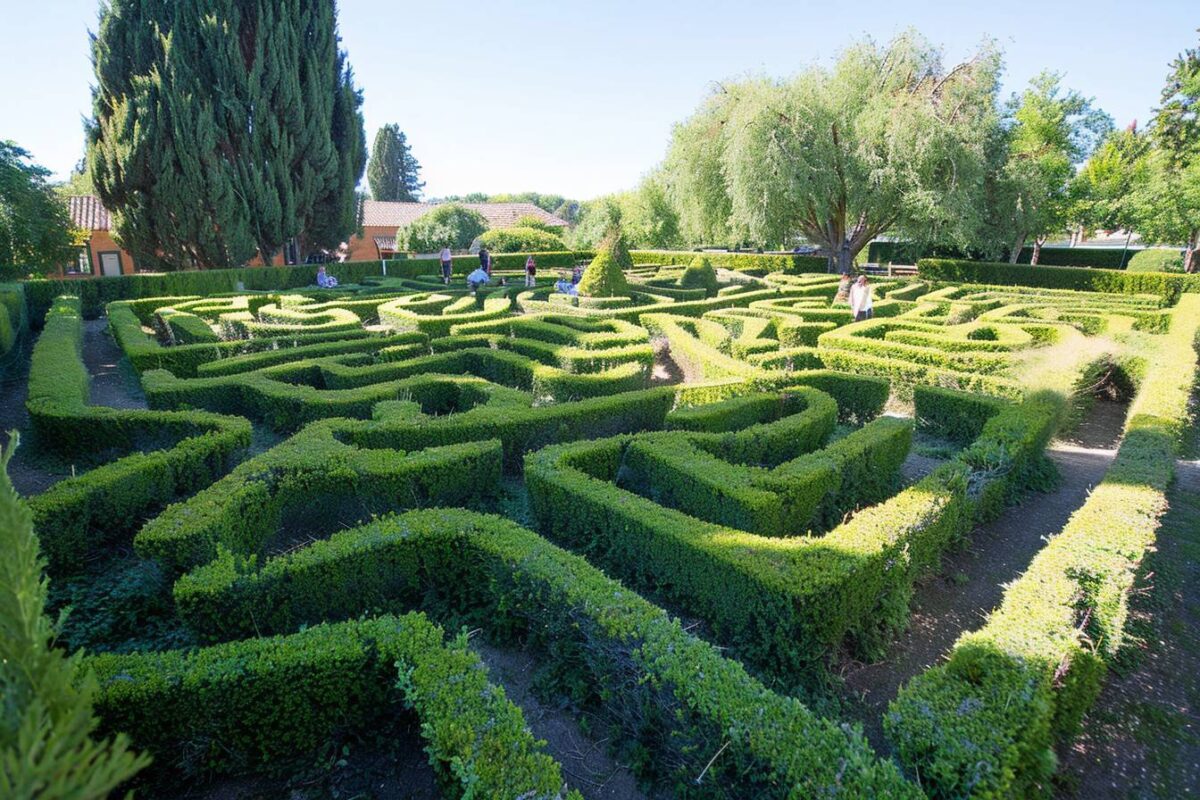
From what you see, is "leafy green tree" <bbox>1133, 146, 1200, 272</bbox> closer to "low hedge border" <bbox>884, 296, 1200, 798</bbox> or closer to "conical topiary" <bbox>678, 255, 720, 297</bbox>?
Result: "conical topiary" <bbox>678, 255, 720, 297</bbox>

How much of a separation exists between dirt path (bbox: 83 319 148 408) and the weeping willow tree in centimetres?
1948

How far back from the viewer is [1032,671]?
3.29m

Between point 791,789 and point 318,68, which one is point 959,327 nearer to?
point 791,789

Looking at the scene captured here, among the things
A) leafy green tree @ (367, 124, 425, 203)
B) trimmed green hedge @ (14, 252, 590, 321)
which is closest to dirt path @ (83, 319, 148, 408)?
trimmed green hedge @ (14, 252, 590, 321)

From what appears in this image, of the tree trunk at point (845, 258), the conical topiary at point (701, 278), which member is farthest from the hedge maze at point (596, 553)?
the tree trunk at point (845, 258)

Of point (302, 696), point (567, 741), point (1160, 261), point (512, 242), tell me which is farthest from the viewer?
point (512, 242)

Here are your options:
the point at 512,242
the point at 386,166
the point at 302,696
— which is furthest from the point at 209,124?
the point at 386,166

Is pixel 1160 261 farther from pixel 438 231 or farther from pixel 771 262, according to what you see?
pixel 438 231

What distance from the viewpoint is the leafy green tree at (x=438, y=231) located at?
39.0 meters

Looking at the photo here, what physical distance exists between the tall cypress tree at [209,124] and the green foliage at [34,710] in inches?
983

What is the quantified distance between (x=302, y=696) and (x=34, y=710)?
256 cm

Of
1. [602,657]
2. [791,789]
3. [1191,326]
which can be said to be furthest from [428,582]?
[1191,326]

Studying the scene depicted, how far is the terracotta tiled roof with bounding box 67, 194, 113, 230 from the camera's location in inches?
1184

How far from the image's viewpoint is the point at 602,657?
3760 mm
